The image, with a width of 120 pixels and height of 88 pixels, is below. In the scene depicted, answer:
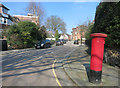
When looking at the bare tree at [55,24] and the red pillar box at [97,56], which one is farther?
the bare tree at [55,24]

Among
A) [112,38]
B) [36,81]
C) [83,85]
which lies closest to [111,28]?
[112,38]

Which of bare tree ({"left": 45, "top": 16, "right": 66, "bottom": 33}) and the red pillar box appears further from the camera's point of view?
bare tree ({"left": 45, "top": 16, "right": 66, "bottom": 33})

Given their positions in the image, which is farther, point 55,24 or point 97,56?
point 55,24

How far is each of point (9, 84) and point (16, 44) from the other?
583 inches

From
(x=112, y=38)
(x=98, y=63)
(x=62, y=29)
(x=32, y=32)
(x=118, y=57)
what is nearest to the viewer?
(x=98, y=63)

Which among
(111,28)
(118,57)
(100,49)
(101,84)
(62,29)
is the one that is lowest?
(101,84)

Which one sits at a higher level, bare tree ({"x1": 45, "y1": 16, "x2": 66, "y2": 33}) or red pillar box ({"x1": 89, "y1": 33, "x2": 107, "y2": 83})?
bare tree ({"x1": 45, "y1": 16, "x2": 66, "y2": 33})

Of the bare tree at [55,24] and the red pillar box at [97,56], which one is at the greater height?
the bare tree at [55,24]

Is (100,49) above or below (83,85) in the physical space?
above

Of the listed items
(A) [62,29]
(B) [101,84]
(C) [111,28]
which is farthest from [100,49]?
(A) [62,29]

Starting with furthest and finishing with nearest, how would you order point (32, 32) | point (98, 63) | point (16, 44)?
point (32, 32), point (16, 44), point (98, 63)

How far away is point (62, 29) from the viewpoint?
2142 inches

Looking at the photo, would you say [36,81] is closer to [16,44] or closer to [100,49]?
[100,49]

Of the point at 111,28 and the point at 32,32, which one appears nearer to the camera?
the point at 111,28
